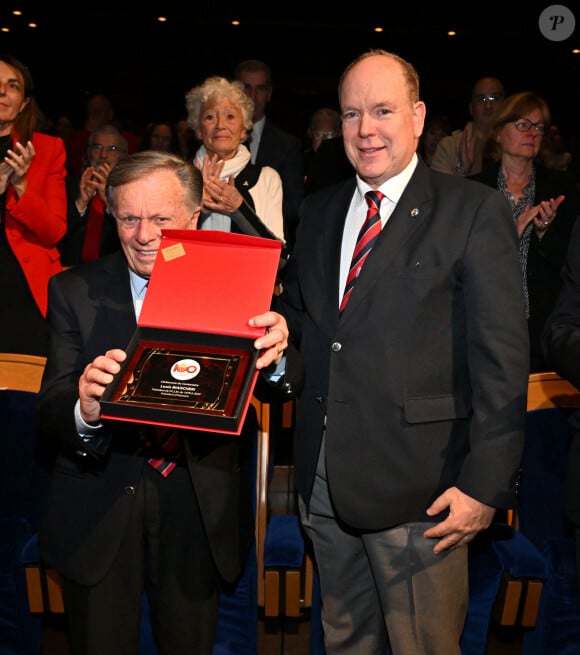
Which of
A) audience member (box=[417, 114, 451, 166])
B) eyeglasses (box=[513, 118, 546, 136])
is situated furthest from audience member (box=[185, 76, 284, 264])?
audience member (box=[417, 114, 451, 166])

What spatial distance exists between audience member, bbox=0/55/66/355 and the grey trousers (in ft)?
4.66

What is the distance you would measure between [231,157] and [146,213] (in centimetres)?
140

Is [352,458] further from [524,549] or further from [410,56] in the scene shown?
[410,56]

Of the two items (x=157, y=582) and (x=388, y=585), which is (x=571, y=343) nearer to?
(x=388, y=585)

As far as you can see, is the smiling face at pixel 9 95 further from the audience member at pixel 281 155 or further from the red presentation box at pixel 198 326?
the red presentation box at pixel 198 326

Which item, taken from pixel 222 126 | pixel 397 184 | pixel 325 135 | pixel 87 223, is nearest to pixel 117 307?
pixel 397 184

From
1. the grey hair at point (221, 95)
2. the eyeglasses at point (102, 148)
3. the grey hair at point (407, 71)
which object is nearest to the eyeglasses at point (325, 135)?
the eyeglasses at point (102, 148)

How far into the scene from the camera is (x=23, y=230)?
2.64 m

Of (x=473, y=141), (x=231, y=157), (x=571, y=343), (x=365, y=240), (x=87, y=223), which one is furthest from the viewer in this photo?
(x=473, y=141)

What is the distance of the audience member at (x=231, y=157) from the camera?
2799 mm

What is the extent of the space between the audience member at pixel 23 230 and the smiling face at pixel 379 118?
1390 millimetres

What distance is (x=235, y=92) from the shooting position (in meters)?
3.05

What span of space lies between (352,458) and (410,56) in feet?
28.6

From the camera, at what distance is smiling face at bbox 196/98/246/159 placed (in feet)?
9.75
